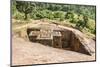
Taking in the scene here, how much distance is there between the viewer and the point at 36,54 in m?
2.30

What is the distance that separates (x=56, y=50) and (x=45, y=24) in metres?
0.34

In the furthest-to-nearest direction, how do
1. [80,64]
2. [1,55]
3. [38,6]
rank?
[80,64] → [38,6] → [1,55]

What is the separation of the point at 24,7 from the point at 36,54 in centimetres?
56

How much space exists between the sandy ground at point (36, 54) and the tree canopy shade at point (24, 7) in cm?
32

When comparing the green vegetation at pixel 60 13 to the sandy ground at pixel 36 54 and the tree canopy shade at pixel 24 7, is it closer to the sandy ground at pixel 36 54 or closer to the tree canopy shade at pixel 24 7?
the tree canopy shade at pixel 24 7

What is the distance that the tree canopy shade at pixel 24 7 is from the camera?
87.7 inches

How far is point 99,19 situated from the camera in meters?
2.64

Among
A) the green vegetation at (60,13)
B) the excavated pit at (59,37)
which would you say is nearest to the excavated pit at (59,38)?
the excavated pit at (59,37)

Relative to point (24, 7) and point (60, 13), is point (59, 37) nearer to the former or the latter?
point (60, 13)

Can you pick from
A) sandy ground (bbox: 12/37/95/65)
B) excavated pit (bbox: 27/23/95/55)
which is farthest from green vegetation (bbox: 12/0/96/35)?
→ sandy ground (bbox: 12/37/95/65)

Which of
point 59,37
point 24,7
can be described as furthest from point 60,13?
point 24,7

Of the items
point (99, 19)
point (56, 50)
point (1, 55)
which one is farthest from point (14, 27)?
point (99, 19)

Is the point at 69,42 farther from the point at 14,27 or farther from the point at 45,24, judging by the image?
the point at 14,27

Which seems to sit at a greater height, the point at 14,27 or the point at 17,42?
the point at 14,27
